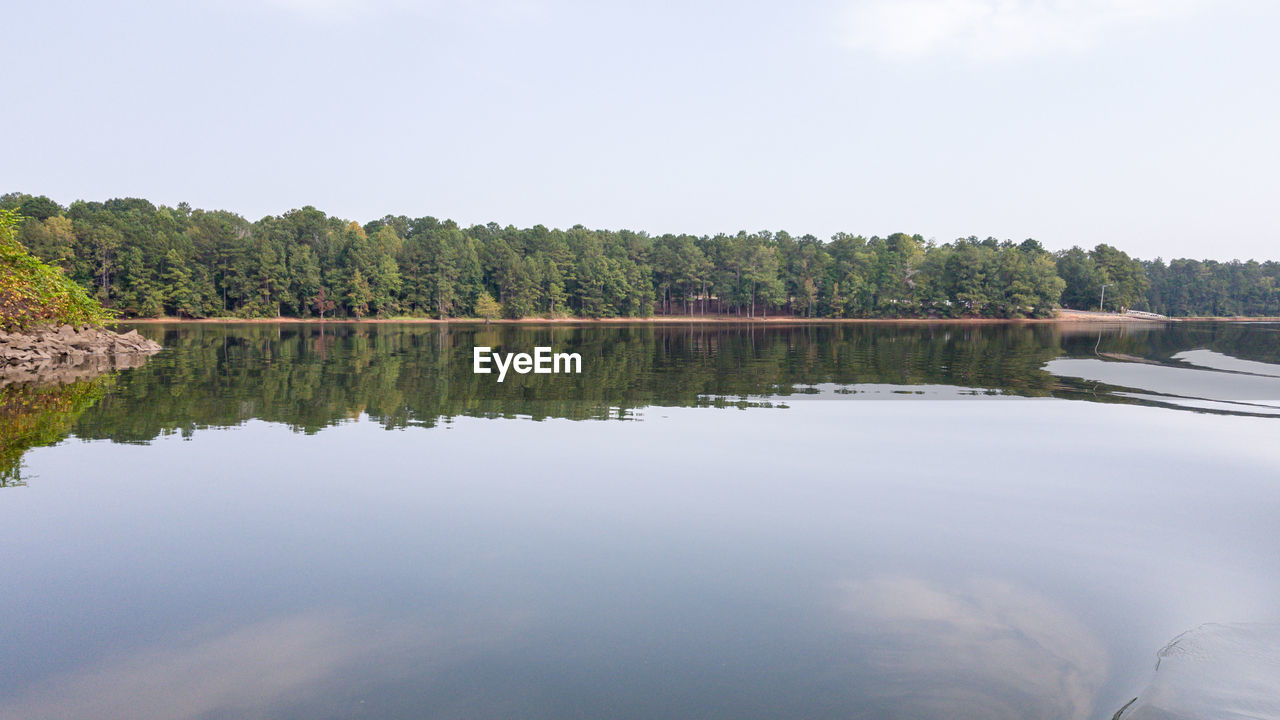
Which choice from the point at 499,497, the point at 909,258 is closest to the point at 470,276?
the point at 909,258

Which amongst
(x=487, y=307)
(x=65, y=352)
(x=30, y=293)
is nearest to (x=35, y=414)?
(x=30, y=293)

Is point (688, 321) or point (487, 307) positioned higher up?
point (487, 307)

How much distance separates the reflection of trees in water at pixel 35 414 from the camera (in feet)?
48.4

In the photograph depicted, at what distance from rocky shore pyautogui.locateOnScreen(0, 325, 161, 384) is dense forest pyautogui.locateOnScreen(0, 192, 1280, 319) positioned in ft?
250

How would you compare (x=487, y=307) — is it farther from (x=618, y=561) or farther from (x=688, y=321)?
(x=618, y=561)

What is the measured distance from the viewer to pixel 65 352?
3716cm

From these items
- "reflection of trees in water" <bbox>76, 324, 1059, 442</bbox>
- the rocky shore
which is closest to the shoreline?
"reflection of trees in water" <bbox>76, 324, 1059, 442</bbox>

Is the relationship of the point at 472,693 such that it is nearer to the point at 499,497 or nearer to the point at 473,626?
the point at 473,626

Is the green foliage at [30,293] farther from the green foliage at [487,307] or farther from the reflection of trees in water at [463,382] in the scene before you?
the green foliage at [487,307]

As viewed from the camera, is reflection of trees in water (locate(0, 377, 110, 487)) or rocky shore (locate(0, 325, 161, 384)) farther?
rocky shore (locate(0, 325, 161, 384))

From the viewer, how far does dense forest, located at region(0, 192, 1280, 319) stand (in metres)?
109

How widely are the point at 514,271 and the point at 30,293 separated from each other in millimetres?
100155

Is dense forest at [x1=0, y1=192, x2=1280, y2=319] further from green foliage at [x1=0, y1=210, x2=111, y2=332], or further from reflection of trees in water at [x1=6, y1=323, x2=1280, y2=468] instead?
green foliage at [x1=0, y1=210, x2=111, y2=332]

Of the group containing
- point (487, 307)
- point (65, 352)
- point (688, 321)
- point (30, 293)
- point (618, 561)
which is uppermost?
point (30, 293)
